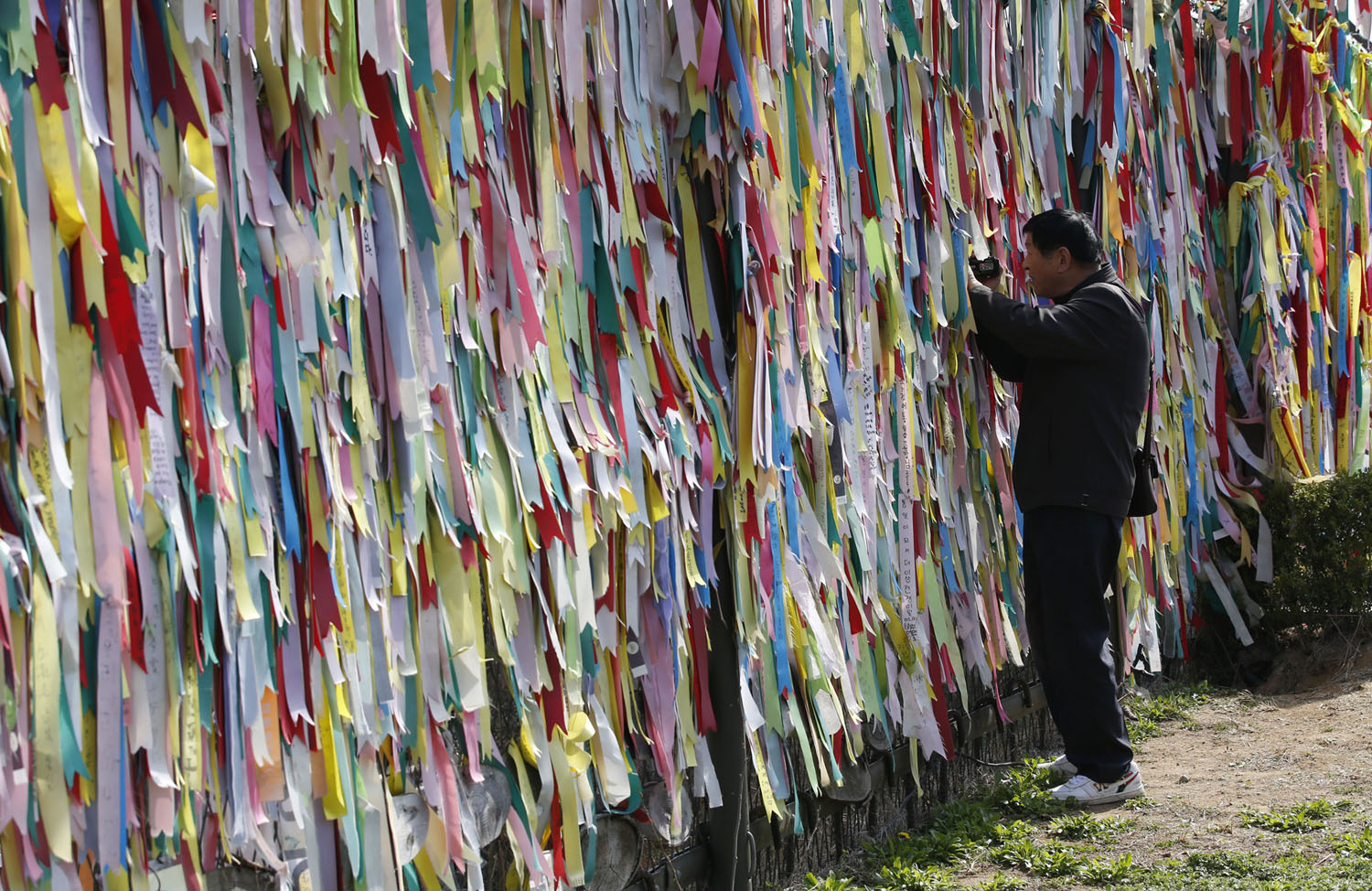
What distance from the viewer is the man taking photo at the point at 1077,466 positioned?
3.57 meters

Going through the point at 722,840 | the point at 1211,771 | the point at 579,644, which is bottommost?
the point at 1211,771

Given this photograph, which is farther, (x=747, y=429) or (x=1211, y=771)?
(x=1211, y=771)

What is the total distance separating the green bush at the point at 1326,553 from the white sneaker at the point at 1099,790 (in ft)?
5.75

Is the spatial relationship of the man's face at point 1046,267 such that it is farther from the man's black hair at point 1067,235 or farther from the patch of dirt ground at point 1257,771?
the patch of dirt ground at point 1257,771

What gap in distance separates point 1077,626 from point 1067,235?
1.07 m

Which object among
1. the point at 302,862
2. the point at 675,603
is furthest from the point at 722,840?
the point at 302,862

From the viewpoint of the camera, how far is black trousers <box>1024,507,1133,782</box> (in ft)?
11.8

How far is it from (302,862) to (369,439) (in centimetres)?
62

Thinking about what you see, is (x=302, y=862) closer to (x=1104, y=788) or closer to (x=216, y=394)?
(x=216, y=394)

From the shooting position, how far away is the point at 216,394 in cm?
174

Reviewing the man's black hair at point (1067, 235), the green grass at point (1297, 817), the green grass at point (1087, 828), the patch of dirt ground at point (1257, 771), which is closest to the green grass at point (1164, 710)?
the patch of dirt ground at point (1257, 771)

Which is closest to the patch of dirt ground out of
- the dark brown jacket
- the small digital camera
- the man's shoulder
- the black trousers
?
the black trousers

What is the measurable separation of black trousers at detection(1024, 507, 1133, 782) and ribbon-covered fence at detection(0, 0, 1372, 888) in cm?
13

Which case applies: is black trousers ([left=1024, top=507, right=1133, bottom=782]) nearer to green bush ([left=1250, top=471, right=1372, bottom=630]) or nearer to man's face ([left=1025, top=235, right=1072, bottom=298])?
man's face ([left=1025, top=235, right=1072, bottom=298])
